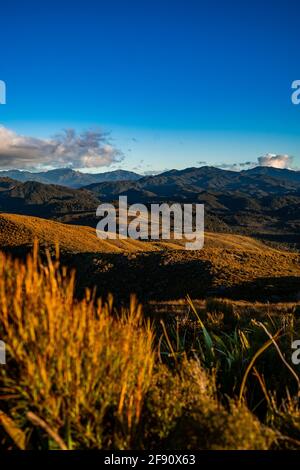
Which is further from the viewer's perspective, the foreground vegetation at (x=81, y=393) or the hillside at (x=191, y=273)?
the hillside at (x=191, y=273)

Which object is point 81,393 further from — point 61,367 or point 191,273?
point 191,273

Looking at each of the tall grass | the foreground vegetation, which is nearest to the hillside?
the foreground vegetation

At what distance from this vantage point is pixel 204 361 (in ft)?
22.0

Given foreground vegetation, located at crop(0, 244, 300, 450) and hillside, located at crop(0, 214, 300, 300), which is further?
hillside, located at crop(0, 214, 300, 300)

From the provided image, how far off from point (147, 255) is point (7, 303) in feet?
140

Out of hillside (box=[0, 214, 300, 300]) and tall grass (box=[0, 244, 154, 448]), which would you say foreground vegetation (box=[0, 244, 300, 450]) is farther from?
hillside (box=[0, 214, 300, 300])

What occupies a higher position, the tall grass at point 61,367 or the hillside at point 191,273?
the tall grass at point 61,367

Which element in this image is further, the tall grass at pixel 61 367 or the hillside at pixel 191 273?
the hillside at pixel 191 273

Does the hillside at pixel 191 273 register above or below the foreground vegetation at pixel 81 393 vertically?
below

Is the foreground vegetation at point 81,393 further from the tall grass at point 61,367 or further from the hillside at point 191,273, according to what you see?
the hillside at point 191,273

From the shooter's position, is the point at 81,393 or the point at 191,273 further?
the point at 191,273

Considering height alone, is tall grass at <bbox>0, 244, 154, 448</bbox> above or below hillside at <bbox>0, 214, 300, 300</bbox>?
above

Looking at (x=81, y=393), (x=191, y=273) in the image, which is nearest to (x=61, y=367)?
(x=81, y=393)

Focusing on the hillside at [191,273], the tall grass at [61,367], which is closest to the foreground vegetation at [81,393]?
the tall grass at [61,367]
